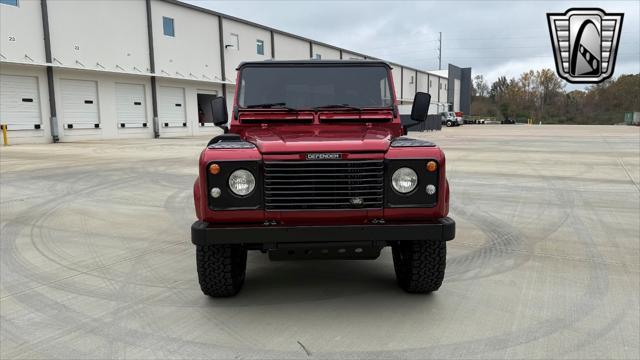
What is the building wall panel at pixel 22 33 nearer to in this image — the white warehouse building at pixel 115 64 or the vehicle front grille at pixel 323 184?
the white warehouse building at pixel 115 64

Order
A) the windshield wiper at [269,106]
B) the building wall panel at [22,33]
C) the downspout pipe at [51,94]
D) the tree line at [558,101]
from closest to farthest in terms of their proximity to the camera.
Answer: the windshield wiper at [269,106]
the building wall panel at [22,33]
the downspout pipe at [51,94]
the tree line at [558,101]

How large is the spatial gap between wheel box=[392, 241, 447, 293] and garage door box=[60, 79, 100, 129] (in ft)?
80.6

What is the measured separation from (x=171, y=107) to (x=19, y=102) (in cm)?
977

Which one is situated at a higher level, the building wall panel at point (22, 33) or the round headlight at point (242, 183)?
the building wall panel at point (22, 33)

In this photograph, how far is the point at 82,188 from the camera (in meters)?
9.03

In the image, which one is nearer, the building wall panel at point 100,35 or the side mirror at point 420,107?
the side mirror at point 420,107

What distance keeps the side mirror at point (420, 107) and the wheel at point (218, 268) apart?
220cm

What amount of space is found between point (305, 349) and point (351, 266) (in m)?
1.66

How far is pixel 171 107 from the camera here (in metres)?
30.4

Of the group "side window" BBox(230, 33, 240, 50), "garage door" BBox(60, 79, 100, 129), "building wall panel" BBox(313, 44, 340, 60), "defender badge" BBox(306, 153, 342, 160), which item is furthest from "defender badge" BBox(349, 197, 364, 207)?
"building wall panel" BBox(313, 44, 340, 60)

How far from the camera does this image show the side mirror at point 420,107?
178 inches

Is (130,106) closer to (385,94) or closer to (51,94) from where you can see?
(51,94)

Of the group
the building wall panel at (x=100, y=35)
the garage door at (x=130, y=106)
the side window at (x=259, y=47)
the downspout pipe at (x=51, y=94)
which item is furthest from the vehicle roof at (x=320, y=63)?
the side window at (x=259, y=47)

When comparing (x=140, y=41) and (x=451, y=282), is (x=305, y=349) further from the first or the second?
(x=140, y=41)
